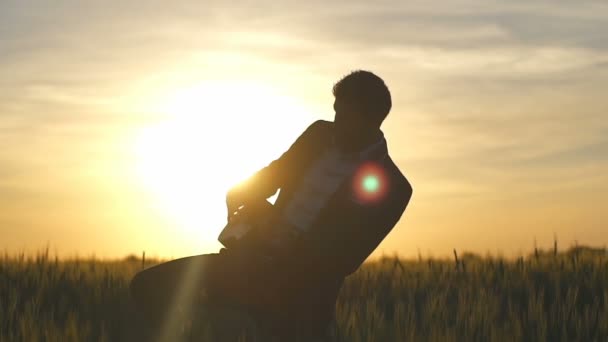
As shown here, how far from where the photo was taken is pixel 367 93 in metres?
4.59

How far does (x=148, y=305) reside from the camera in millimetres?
5473

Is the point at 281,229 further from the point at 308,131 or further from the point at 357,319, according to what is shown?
the point at 357,319

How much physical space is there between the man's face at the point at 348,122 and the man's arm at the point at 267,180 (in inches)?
9.2

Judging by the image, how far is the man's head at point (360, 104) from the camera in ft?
15.1

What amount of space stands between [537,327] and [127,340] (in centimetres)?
294

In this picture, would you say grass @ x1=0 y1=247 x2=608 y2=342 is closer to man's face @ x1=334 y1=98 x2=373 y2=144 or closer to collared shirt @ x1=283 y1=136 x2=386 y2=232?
collared shirt @ x1=283 y1=136 x2=386 y2=232

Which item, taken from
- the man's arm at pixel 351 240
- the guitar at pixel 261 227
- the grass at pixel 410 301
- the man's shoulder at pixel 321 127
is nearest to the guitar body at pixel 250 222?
the guitar at pixel 261 227

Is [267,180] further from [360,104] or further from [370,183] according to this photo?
[360,104]

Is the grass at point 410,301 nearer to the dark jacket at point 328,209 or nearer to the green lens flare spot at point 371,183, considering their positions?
the dark jacket at point 328,209

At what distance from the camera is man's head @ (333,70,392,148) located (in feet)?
15.1

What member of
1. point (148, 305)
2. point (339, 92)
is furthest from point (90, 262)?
point (339, 92)

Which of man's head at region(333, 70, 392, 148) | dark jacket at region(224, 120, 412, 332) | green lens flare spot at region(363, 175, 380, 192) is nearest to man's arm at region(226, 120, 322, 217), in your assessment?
dark jacket at region(224, 120, 412, 332)

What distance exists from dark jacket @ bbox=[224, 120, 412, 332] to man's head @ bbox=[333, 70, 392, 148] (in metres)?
0.19

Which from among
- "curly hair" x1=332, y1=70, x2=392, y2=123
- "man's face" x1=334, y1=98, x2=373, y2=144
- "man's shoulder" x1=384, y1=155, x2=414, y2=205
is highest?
"curly hair" x1=332, y1=70, x2=392, y2=123
